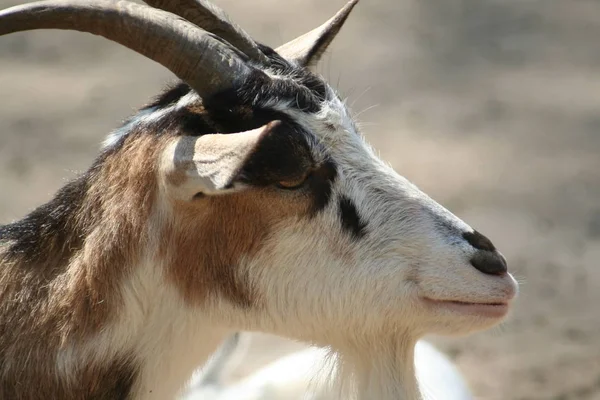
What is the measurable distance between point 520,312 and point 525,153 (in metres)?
1.78

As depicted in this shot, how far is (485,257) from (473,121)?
4867 mm

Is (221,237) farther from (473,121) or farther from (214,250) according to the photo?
(473,121)

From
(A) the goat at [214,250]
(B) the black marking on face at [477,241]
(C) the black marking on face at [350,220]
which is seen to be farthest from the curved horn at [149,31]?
(B) the black marking on face at [477,241]

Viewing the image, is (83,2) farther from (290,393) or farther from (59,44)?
(59,44)

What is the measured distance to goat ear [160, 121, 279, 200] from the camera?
9.75ft

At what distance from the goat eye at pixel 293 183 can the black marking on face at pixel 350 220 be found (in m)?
0.15

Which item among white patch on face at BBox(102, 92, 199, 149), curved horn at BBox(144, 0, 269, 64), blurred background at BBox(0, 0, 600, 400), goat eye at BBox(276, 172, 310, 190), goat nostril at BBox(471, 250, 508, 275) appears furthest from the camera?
blurred background at BBox(0, 0, 600, 400)

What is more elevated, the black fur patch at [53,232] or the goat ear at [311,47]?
the goat ear at [311,47]

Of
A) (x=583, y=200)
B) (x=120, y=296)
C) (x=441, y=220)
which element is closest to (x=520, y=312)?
(x=583, y=200)

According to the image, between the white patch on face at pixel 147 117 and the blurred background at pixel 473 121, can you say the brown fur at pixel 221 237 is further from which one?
the blurred background at pixel 473 121

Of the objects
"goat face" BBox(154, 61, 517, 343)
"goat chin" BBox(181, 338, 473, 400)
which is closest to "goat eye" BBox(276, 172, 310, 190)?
"goat face" BBox(154, 61, 517, 343)

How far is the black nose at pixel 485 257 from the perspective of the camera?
3316 millimetres

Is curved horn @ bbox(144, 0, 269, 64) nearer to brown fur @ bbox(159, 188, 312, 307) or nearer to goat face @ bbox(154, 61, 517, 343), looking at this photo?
goat face @ bbox(154, 61, 517, 343)

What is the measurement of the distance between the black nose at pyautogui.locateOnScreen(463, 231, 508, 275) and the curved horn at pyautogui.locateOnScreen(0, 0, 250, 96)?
2.96 ft
